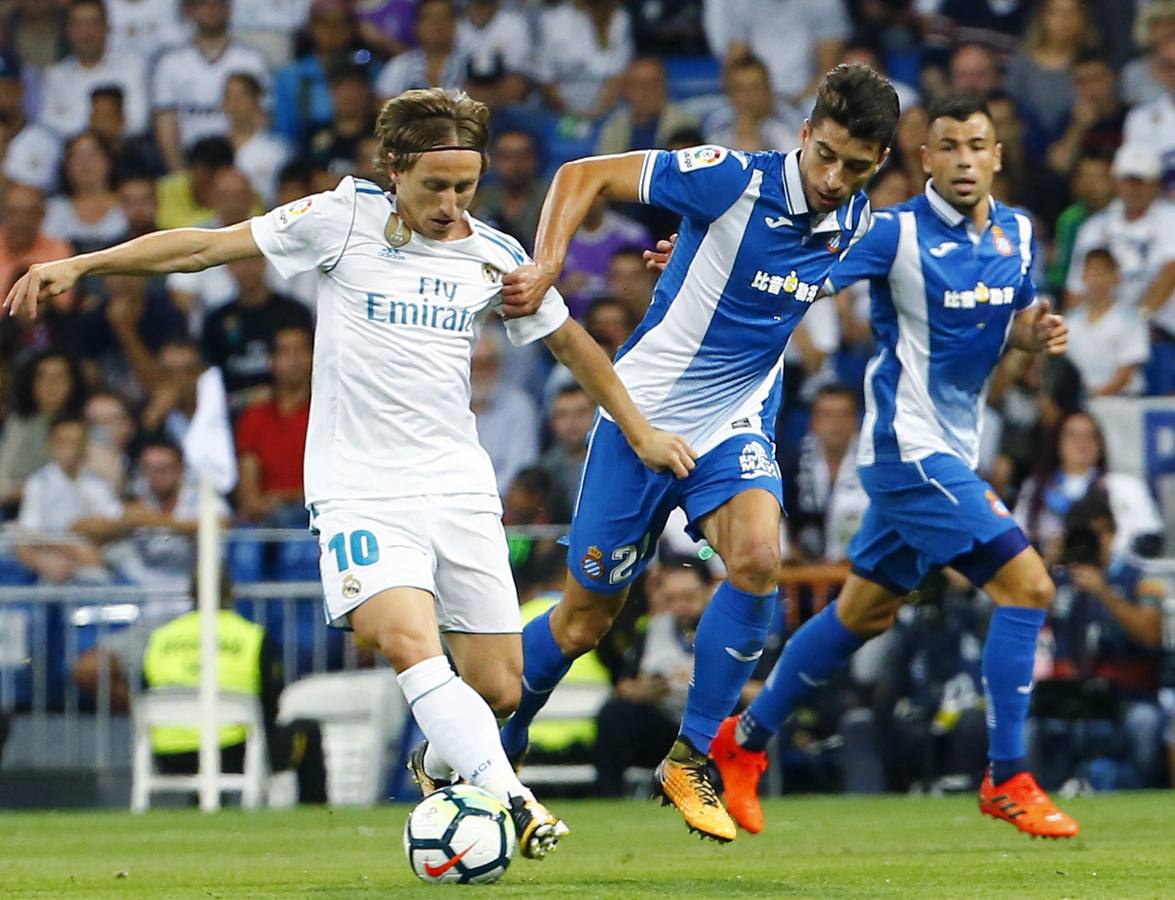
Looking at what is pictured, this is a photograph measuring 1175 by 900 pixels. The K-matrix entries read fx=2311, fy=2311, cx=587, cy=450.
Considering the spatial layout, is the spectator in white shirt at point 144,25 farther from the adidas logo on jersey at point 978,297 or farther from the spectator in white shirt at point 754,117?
the adidas logo on jersey at point 978,297

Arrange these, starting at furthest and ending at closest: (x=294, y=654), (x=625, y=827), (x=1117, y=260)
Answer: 1. (x=1117, y=260)
2. (x=294, y=654)
3. (x=625, y=827)

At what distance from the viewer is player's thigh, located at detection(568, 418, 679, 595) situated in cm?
833

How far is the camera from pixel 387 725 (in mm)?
12812

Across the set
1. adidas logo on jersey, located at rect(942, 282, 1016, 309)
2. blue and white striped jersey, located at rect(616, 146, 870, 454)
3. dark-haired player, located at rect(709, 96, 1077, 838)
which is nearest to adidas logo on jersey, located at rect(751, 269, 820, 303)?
blue and white striped jersey, located at rect(616, 146, 870, 454)

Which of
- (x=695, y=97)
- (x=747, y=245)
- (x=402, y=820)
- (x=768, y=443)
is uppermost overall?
(x=695, y=97)

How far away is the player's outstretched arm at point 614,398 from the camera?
7.35 m

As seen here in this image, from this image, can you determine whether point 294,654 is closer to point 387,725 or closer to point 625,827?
point 387,725

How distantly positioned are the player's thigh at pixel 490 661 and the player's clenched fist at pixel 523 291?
3.40ft

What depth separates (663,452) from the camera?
25.1 ft

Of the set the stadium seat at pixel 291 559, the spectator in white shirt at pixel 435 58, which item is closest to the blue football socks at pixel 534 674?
the stadium seat at pixel 291 559

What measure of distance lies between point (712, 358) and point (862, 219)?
2.52 feet

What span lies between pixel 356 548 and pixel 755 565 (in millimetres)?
1665

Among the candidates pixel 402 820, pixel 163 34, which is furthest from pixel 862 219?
pixel 163 34

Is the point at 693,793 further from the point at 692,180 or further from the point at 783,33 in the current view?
the point at 783,33
